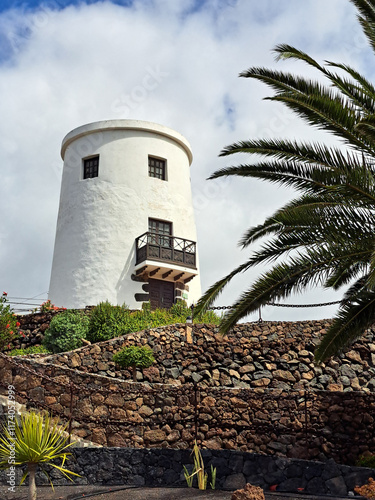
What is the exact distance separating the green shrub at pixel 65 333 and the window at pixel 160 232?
20.0 ft

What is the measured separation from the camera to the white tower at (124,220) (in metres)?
23.6

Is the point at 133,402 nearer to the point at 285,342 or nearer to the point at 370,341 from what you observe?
the point at 285,342

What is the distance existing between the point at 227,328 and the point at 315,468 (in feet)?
10.7

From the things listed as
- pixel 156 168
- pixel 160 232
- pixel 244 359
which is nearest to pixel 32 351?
pixel 244 359

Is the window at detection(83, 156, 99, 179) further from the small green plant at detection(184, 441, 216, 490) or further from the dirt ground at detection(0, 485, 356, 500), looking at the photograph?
the dirt ground at detection(0, 485, 356, 500)

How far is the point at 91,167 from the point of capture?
25.8 m

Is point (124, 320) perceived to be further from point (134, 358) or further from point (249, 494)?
point (249, 494)

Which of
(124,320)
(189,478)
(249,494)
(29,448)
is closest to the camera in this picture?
(249,494)

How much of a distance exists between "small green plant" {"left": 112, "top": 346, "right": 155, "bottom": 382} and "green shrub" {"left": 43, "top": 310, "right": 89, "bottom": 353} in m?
3.05

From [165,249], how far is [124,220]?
2108 millimetres

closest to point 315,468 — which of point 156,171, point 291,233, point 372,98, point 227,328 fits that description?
point 227,328

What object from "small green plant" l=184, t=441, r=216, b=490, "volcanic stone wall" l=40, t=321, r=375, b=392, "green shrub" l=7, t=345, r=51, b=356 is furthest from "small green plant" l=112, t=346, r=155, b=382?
"small green plant" l=184, t=441, r=216, b=490

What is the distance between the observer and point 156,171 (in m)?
26.0

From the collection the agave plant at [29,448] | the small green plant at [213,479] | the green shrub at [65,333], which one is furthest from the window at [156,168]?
the agave plant at [29,448]
